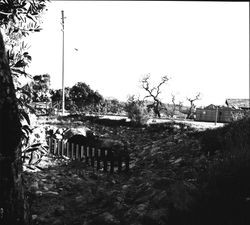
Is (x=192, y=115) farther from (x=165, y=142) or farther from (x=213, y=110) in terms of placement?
(x=165, y=142)

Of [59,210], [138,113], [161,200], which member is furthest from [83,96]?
[161,200]

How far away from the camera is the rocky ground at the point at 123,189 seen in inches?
135

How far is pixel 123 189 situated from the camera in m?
5.11

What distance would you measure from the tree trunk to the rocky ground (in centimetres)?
179

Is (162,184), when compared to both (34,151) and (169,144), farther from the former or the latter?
(169,144)

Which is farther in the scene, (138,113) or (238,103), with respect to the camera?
(238,103)

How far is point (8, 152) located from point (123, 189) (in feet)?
11.9

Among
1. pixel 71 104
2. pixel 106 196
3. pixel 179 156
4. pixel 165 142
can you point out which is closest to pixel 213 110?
pixel 71 104

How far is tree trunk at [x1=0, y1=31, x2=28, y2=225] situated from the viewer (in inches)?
72.1

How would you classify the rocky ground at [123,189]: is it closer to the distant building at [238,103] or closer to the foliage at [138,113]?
the foliage at [138,113]

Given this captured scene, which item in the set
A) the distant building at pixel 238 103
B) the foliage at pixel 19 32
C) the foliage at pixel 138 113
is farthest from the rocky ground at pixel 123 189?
the distant building at pixel 238 103

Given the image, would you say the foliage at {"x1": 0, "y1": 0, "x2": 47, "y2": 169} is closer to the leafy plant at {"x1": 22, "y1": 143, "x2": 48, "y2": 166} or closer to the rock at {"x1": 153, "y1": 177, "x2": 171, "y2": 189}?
the leafy plant at {"x1": 22, "y1": 143, "x2": 48, "y2": 166}

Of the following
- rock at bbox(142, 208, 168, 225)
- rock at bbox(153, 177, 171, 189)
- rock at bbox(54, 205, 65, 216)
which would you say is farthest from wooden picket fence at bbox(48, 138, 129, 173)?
rock at bbox(142, 208, 168, 225)

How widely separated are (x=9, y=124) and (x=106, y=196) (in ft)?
10.6
